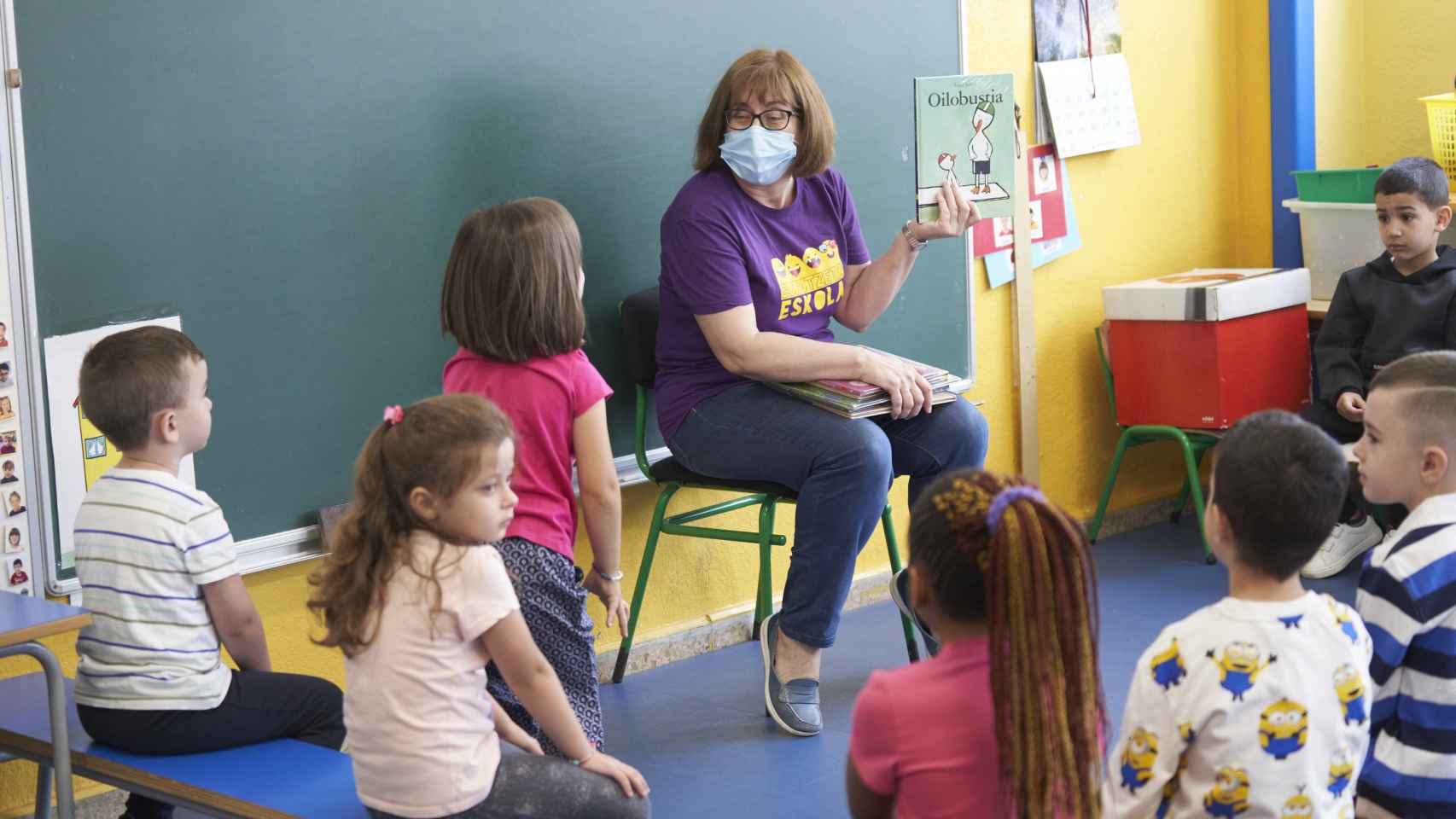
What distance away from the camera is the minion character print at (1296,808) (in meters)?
1.61

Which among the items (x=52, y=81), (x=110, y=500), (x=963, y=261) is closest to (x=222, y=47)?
(x=52, y=81)

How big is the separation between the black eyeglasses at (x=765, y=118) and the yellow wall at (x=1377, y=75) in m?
2.39

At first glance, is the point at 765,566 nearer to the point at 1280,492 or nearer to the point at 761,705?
the point at 761,705

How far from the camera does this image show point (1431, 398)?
195 cm

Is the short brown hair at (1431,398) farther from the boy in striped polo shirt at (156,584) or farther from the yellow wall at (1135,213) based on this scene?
the yellow wall at (1135,213)

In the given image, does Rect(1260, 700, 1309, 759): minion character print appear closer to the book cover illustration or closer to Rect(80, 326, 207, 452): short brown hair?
Rect(80, 326, 207, 452): short brown hair

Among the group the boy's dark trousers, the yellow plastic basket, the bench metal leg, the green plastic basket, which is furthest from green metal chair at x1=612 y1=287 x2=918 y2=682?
the yellow plastic basket

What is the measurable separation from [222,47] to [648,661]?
1641 millimetres

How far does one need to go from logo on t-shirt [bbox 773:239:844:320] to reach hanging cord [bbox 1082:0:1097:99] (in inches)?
57.1

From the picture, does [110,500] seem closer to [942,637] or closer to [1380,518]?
[942,637]

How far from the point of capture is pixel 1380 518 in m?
4.20

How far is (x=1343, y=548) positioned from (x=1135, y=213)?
1149mm

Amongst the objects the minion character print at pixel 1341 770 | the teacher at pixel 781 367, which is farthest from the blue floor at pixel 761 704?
the minion character print at pixel 1341 770

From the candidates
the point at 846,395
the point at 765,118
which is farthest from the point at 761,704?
the point at 765,118
